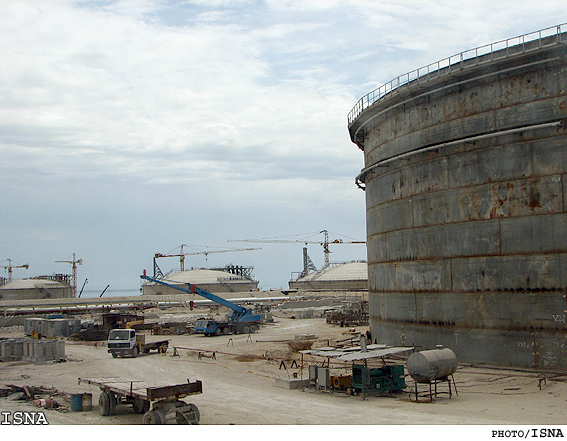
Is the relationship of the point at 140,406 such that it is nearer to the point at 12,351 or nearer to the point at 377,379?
the point at 377,379

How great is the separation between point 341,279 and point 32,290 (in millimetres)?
61757

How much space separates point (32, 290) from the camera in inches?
4178

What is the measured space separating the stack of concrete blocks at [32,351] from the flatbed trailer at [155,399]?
17.3 meters

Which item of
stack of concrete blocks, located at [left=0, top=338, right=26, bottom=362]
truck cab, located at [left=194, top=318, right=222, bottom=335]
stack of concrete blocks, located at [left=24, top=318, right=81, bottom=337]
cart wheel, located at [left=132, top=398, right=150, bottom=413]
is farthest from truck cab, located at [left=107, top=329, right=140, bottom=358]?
cart wheel, located at [left=132, top=398, right=150, bottom=413]

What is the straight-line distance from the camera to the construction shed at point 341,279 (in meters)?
113

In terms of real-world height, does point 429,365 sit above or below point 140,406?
above

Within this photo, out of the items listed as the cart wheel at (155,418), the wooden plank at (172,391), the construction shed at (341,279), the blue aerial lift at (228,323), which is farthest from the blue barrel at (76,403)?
the construction shed at (341,279)

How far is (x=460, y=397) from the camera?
66.3ft

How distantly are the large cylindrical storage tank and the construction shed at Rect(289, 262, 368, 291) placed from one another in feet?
271

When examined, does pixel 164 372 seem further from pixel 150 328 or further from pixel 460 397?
pixel 150 328

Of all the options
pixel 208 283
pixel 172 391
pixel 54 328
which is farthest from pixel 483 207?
pixel 208 283
